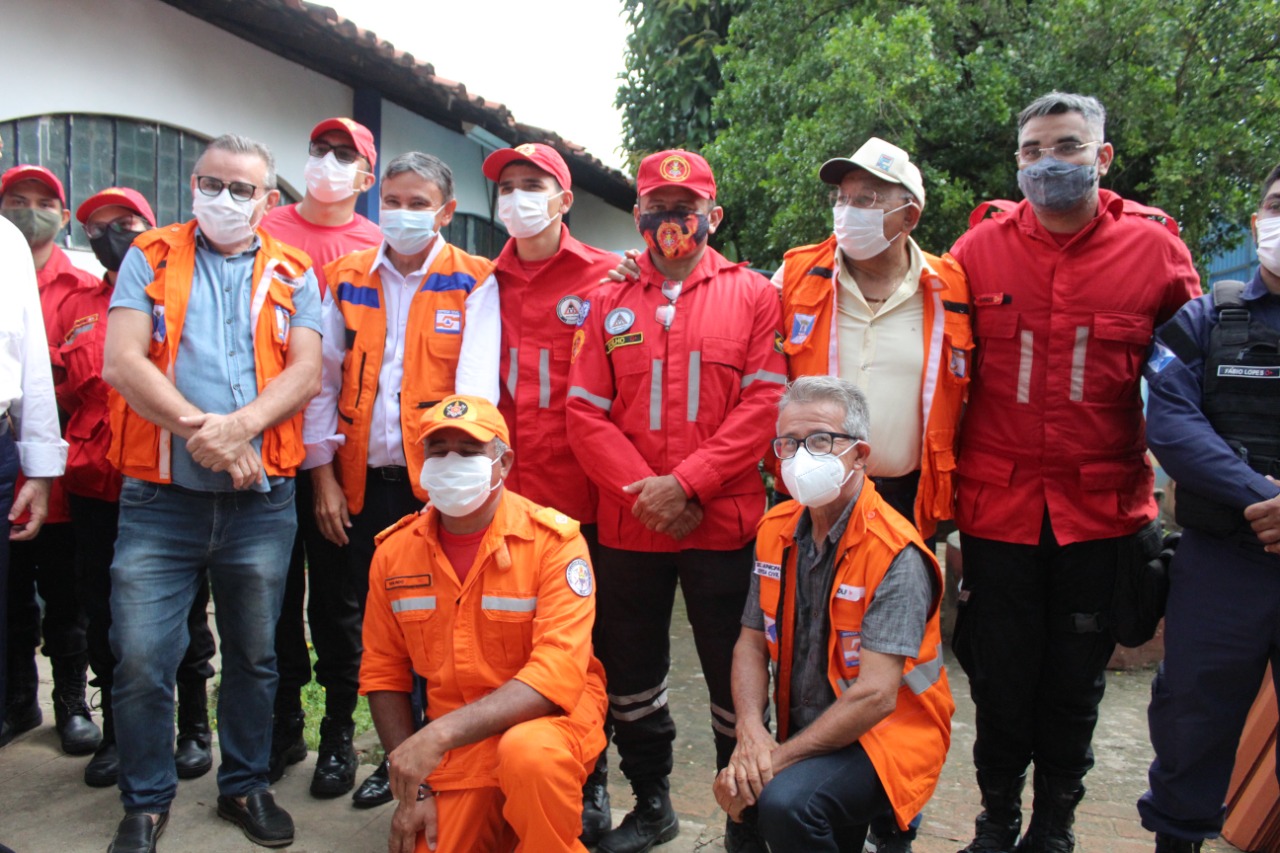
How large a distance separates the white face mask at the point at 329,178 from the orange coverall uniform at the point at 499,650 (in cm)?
178

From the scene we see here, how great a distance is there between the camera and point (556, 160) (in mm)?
4102

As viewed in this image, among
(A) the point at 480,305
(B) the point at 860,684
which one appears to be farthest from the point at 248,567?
(B) the point at 860,684

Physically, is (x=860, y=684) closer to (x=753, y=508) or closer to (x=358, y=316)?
(x=753, y=508)

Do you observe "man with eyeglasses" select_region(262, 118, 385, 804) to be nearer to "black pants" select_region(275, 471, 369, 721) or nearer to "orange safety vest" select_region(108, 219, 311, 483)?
"black pants" select_region(275, 471, 369, 721)

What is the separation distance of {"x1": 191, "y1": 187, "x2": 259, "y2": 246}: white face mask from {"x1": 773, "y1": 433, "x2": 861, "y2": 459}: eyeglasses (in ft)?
6.62

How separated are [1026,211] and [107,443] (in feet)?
11.6

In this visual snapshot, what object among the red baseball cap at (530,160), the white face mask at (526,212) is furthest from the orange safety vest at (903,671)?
the red baseball cap at (530,160)

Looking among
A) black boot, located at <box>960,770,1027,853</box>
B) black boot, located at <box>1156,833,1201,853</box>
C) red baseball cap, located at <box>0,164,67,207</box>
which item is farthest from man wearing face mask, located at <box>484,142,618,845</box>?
red baseball cap, located at <box>0,164,67,207</box>

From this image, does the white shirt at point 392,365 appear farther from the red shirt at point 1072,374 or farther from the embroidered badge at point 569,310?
the red shirt at point 1072,374

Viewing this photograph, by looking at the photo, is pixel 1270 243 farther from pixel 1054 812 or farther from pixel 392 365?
pixel 392 365

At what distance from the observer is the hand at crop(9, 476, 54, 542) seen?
3.55 meters

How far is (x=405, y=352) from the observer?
3912 millimetres

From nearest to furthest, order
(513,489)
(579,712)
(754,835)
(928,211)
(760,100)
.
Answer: (579,712)
(754,835)
(513,489)
(928,211)
(760,100)

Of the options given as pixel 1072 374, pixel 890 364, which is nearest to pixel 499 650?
pixel 890 364
